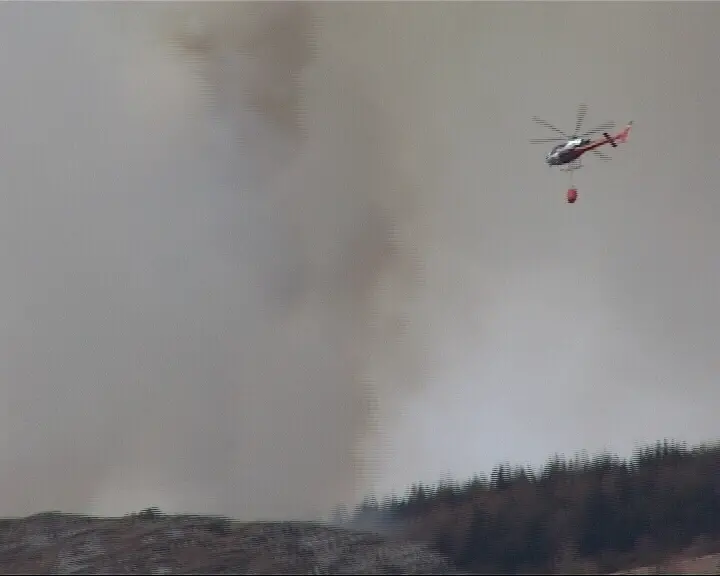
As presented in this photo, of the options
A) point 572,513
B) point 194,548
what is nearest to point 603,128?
point 572,513

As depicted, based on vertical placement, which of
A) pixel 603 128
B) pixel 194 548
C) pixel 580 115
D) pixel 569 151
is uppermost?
pixel 580 115

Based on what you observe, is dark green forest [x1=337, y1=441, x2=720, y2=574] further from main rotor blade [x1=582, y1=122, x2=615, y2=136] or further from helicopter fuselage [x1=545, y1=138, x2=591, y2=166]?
main rotor blade [x1=582, y1=122, x2=615, y2=136]

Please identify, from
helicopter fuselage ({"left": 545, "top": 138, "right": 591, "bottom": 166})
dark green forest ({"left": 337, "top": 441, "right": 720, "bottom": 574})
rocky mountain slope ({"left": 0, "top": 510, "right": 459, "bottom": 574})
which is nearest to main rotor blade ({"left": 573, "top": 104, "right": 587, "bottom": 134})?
helicopter fuselage ({"left": 545, "top": 138, "right": 591, "bottom": 166})

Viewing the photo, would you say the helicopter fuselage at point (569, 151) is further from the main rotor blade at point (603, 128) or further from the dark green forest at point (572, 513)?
the dark green forest at point (572, 513)

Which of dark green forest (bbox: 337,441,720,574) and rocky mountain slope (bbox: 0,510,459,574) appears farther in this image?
dark green forest (bbox: 337,441,720,574)

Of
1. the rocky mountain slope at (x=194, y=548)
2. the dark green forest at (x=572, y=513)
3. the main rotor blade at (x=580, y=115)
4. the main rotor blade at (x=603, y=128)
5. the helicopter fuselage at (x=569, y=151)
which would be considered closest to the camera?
the rocky mountain slope at (x=194, y=548)

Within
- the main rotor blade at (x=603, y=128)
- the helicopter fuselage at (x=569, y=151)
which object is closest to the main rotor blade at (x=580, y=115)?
the main rotor blade at (x=603, y=128)

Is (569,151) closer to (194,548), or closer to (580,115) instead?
(580,115)

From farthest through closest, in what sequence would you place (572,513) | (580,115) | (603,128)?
(580,115), (603,128), (572,513)

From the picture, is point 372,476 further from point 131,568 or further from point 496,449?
point 131,568
